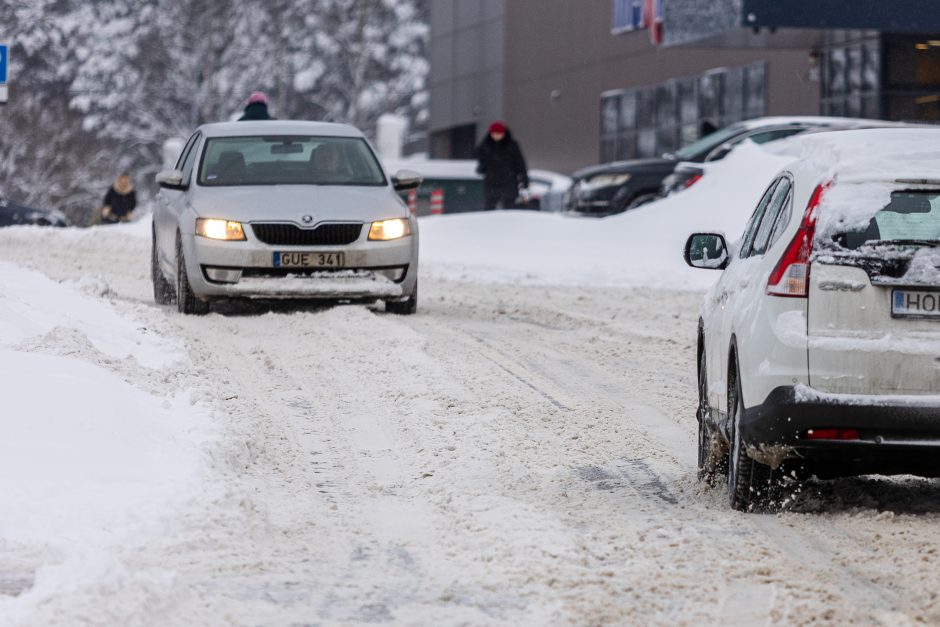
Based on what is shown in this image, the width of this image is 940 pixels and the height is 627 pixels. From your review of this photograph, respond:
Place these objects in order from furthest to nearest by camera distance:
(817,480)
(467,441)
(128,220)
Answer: (128,220)
(467,441)
(817,480)

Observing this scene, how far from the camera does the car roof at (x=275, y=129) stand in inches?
598

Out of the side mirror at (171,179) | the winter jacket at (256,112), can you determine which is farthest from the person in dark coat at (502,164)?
the side mirror at (171,179)

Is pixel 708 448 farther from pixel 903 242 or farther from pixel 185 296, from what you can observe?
pixel 185 296

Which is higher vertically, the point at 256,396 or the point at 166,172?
the point at 166,172

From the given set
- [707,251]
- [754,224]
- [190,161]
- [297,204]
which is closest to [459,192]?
[190,161]

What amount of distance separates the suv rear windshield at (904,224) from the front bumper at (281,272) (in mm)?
7929

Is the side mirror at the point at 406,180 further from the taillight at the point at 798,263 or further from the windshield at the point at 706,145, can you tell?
the windshield at the point at 706,145

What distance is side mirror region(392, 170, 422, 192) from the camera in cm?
1471

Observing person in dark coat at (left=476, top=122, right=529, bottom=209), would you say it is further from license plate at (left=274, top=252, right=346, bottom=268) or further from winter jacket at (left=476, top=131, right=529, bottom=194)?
license plate at (left=274, top=252, right=346, bottom=268)

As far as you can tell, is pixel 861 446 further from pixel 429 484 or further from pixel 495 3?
pixel 495 3

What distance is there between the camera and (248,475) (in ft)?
23.7

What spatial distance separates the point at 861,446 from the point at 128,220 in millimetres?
27546

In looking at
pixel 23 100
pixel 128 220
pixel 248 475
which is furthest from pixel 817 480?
pixel 23 100

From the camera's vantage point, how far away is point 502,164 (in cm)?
2734
